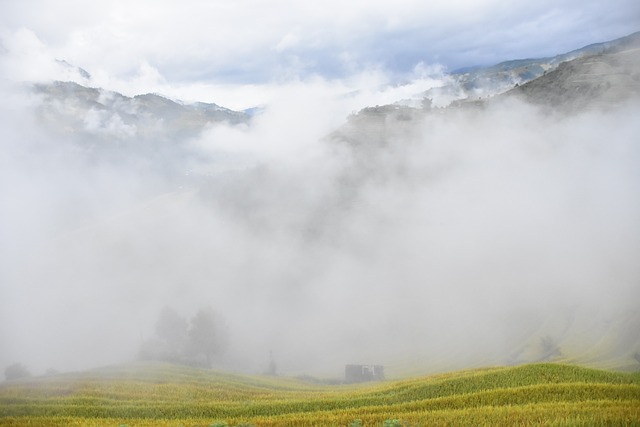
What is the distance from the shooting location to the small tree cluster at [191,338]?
15275 centimetres

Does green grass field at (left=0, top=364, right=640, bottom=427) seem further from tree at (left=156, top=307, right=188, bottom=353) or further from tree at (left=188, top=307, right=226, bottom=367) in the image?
tree at (left=156, top=307, right=188, bottom=353)

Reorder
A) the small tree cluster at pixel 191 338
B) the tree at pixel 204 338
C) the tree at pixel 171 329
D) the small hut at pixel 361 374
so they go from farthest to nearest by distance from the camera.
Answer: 1. the tree at pixel 171 329
2. the tree at pixel 204 338
3. the small tree cluster at pixel 191 338
4. the small hut at pixel 361 374

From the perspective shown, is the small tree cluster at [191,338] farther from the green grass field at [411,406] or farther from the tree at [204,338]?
the green grass field at [411,406]

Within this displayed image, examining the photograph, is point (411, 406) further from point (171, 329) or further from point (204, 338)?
point (171, 329)

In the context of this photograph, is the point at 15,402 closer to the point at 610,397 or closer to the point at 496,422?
the point at 496,422

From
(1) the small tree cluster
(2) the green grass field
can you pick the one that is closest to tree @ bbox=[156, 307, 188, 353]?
(1) the small tree cluster

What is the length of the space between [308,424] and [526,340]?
189 metres

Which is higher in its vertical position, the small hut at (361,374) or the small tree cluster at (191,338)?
the small tree cluster at (191,338)

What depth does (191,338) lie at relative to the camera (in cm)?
15800

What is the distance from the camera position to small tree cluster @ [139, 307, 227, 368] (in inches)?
6014

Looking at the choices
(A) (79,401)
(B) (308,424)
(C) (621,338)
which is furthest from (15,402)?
(C) (621,338)

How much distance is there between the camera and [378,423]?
30234 millimetres

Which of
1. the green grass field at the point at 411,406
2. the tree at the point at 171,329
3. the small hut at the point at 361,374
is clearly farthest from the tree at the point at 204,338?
the green grass field at the point at 411,406

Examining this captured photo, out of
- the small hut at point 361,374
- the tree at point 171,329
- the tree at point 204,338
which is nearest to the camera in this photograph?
the small hut at point 361,374
